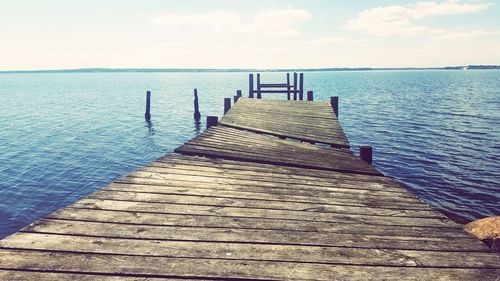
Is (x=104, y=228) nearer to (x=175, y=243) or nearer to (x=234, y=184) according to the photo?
(x=175, y=243)

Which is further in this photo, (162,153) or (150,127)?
(150,127)

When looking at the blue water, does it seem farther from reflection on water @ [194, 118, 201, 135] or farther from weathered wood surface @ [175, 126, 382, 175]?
weathered wood surface @ [175, 126, 382, 175]

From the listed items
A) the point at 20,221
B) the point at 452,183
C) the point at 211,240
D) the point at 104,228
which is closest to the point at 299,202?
the point at 211,240

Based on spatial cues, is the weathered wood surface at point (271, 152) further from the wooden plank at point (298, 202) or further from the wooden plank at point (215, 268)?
the wooden plank at point (215, 268)

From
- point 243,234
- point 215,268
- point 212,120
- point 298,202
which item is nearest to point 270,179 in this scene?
point 298,202

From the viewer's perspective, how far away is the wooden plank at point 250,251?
2.98 meters

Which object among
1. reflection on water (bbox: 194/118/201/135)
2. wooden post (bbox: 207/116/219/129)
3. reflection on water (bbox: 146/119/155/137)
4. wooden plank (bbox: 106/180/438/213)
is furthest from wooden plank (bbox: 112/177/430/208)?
reflection on water (bbox: 194/118/201/135)

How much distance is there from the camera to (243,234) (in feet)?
11.2

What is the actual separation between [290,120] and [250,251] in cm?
922

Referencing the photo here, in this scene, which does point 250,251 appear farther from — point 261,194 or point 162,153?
point 162,153

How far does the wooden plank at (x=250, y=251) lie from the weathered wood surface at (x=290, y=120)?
594 centimetres

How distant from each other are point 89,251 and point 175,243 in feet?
2.36

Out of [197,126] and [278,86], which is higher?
[278,86]

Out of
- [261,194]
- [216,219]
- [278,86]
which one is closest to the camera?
[216,219]
